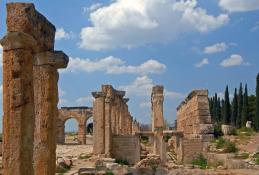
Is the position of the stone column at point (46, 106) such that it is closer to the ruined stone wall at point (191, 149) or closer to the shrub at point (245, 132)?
the ruined stone wall at point (191, 149)

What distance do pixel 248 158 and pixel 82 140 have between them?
101ft

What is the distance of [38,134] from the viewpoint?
1070 cm

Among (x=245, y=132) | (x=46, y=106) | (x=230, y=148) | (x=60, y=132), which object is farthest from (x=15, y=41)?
(x=60, y=132)

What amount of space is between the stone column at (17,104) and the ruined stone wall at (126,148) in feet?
64.1

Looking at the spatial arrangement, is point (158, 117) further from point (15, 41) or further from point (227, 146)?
point (15, 41)

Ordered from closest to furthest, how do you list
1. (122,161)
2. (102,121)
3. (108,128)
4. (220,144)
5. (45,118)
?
(45,118) < (102,121) < (220,144) < (108,128) < (122,161)

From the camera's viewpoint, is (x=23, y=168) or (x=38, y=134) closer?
(x=23, y=168)

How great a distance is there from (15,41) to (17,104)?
1.28m

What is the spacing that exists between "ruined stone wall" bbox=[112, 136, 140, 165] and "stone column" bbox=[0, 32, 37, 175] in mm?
19546

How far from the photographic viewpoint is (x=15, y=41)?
29.0 feet

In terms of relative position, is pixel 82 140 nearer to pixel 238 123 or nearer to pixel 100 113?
pixel 238 123

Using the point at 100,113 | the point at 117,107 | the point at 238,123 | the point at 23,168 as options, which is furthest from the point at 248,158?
the point at 238,123

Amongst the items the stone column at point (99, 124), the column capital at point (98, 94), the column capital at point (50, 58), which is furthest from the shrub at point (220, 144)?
the column capital at point (50, 58)

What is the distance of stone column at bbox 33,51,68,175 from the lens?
10586 mm
